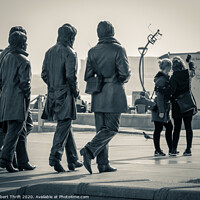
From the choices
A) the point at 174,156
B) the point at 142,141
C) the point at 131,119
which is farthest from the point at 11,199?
the point at 131,119

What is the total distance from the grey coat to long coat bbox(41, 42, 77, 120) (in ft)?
0.98

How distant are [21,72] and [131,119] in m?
16.1

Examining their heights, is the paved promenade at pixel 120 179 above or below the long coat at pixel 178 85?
below

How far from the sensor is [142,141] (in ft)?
57.0

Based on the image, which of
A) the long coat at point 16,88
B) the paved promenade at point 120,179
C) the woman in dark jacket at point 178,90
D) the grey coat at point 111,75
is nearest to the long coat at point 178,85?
the woman in dark jacket at point 178,90

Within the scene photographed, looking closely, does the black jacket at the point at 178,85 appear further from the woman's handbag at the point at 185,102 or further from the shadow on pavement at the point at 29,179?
the shadow on pavement at the point at 29,179

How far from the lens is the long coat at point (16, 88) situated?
9477 millimetres

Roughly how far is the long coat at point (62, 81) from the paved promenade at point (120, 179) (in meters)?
0.77

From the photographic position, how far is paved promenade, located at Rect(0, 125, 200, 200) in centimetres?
629

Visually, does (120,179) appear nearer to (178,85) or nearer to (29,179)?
(29,179)

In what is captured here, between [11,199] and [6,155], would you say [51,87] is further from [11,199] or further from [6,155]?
[11,199]

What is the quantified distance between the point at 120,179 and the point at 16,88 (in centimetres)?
271

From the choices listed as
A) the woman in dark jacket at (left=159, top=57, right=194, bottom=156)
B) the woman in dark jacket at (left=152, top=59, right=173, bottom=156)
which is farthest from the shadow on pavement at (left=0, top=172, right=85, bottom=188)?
the woman in dark jacket at (left=159, top=57, right=194, bottom=156)

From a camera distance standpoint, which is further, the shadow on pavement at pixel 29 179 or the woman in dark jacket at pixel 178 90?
the woman in dark jacket at pixel 178 90
